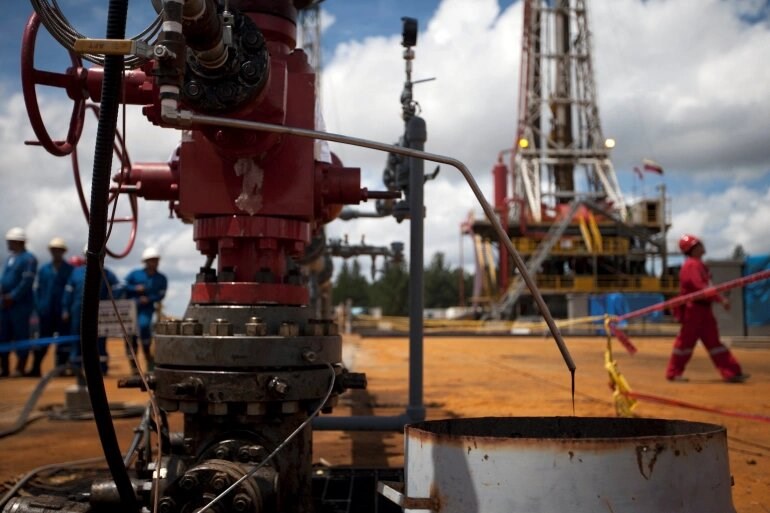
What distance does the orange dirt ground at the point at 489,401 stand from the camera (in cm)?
369

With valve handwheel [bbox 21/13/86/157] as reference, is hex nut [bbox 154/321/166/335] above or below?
below

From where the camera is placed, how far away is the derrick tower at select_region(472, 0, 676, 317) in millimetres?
30500

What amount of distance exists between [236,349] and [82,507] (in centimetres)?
60

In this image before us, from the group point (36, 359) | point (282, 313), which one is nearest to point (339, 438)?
point (282, 313)

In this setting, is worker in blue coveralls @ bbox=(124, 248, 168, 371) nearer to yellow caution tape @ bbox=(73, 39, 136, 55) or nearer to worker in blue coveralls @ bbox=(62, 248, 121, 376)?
worker in blue coveralls @ bbox=(62, 248, 121, 376)

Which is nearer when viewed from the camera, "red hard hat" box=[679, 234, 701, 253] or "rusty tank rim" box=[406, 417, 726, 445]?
"rusty tank rim" box=[406, 417, 726, 445]

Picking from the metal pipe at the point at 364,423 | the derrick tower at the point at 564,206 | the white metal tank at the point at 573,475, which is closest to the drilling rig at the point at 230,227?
the white metal tank at the point at 573,475

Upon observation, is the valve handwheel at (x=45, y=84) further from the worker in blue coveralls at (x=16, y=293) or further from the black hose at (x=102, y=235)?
the worker in blue coveralls at (x=16, y=293)

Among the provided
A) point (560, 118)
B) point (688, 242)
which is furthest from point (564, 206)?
point (688, 242)

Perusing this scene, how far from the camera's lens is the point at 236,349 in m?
1.96

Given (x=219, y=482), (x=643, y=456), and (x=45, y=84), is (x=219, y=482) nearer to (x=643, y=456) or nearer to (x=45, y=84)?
(x=643, y=456)

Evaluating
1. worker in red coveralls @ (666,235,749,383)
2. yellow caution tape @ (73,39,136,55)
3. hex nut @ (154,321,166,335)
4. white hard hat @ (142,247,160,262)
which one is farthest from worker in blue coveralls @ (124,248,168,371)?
yellow caution tape @ (73,39,136,55)

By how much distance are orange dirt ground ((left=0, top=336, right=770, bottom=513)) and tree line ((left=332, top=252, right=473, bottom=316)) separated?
4850cm

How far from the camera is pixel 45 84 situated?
2219mm
